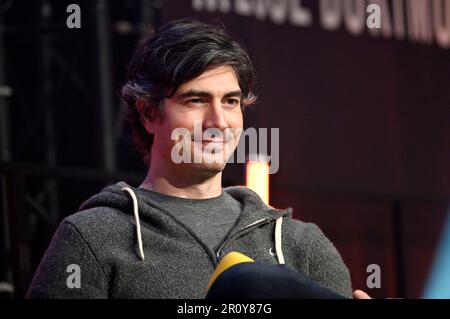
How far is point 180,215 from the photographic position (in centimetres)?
232

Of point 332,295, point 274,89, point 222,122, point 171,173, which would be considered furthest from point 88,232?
point 274,89

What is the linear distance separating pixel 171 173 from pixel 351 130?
9.66 feet

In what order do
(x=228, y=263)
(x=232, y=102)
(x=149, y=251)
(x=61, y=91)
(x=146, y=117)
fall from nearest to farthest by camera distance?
(x=228, y=263) → (x=149, y=251) → (x=232, y=102) → (x=146, y=117) → (x=61, y=91)

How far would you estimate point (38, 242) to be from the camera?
5.19 meters

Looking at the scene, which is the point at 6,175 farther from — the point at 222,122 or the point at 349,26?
the point at 349,26

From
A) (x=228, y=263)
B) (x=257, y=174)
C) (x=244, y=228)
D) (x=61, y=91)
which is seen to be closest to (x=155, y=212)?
(x=244, y=228)

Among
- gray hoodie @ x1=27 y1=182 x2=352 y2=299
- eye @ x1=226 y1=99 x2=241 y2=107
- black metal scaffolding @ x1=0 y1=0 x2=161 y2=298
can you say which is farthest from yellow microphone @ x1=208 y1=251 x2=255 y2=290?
black metal scaffolding @ x1=0 y1=0 x2=161 y2=298

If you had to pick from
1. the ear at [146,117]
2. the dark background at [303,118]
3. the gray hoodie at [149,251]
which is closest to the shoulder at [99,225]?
the gray hoodie at [149,251]

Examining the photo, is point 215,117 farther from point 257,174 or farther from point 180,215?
point 257,174

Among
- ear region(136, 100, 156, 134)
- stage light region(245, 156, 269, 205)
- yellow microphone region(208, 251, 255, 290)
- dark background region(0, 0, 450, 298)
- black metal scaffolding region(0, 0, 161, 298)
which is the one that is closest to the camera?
yellow microphone region(208, 251, 255, 290)

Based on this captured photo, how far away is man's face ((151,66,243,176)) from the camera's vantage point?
2.25 metres

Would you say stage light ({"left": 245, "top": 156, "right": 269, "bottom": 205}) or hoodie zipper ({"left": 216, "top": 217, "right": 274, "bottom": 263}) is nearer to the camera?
hoodie zipper ({"left": 216, "top": 217, "right": 274, "bottom": 263})

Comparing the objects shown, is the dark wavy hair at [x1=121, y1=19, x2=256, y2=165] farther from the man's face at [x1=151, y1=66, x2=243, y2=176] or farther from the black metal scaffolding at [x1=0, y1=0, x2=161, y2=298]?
the black metal scaffolding at [x1=0, y1=0, x2=161, y2=298]

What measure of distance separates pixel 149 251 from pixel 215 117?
14.0 inches
